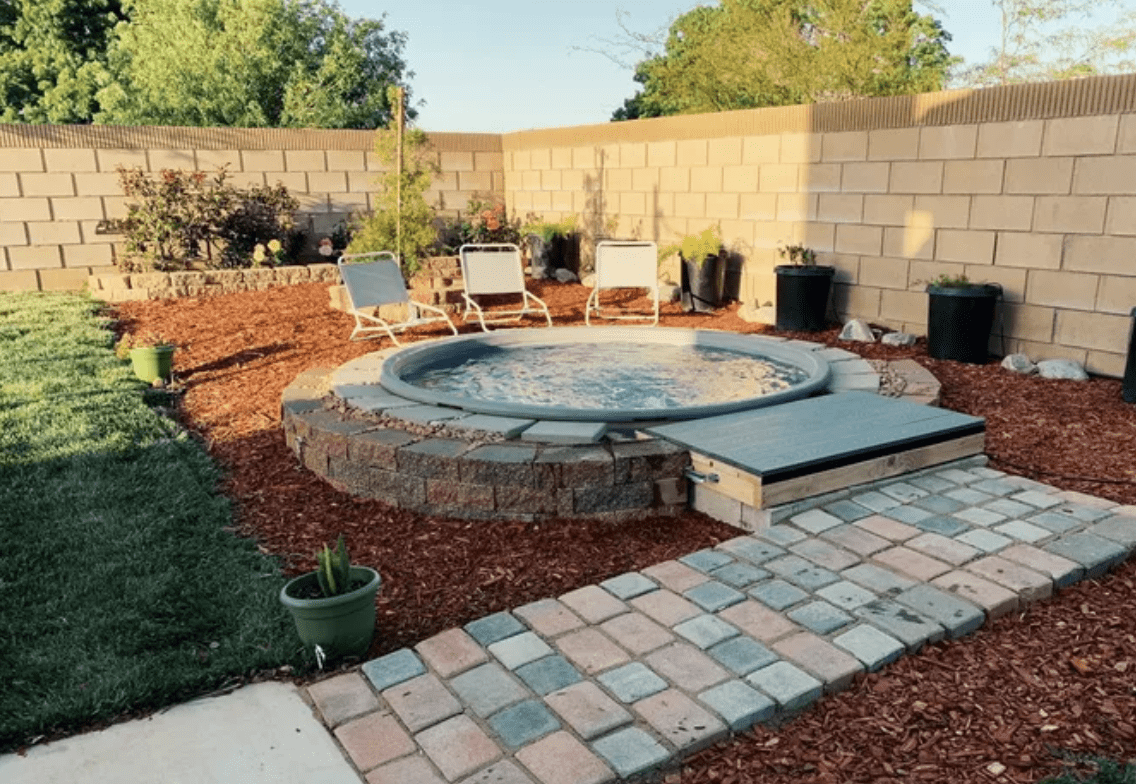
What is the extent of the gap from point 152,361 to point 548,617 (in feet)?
13.5

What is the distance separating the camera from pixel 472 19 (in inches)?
671

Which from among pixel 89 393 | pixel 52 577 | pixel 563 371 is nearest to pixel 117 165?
pixel 89 393

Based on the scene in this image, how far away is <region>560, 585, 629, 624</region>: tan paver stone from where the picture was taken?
102 inches

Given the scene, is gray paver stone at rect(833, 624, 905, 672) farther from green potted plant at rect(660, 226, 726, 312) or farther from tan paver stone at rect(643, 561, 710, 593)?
green potted plant at rect(660, 226, 726, 312)

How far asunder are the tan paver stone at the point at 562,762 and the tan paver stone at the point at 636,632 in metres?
0.44

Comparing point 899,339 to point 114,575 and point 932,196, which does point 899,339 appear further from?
point 114,575

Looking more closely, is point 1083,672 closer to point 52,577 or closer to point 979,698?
point 979,698

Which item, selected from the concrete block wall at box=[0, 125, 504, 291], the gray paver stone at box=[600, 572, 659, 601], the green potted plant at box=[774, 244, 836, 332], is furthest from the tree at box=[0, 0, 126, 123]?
the gray paver stone at box=[600, 572, 659, 601]

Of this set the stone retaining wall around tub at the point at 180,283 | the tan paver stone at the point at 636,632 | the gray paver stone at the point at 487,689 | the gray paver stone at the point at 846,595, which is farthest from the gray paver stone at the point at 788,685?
the stone retaining wall around tub at the point at 180,283

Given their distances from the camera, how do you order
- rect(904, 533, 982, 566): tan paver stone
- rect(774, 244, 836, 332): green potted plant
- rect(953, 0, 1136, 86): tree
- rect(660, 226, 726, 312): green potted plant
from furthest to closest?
rect(953, 0, 1136, 86): tree < rect(660, 226, 726, 312): green potted plant < rect(774, 244, 836, 332): green potted plant < rect(904, 533, 982, 566): tan paver stone

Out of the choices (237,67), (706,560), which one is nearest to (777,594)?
(706,560)

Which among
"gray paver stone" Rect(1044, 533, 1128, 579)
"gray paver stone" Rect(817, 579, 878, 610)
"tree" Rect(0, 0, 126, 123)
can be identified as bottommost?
"gray paver stone" Rect(817, 579, 878, 610)

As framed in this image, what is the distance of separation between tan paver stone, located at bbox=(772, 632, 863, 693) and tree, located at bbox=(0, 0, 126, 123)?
2122 cm

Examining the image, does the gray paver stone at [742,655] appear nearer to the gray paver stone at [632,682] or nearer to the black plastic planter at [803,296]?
the gray paver stone at [632,682]
